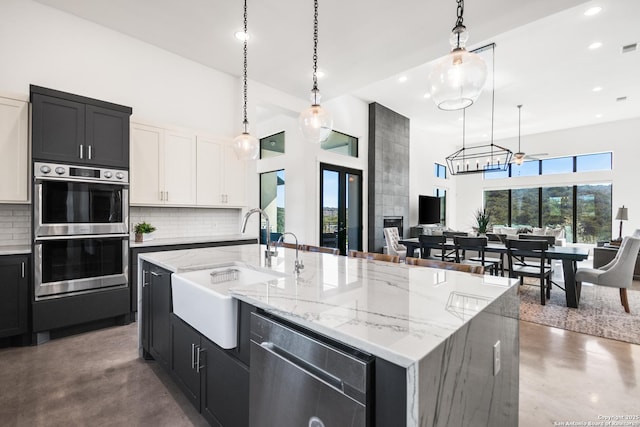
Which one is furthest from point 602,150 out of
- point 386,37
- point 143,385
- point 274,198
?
point 143,385

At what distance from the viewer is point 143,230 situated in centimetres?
358

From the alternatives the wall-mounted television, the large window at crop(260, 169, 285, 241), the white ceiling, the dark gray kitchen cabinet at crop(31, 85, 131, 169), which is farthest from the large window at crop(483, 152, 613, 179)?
the dark gray kitchen cabinet at crop(31, 85, 131, 169)

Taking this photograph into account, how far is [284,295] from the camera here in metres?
1.27

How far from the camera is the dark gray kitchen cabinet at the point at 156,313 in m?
2.02

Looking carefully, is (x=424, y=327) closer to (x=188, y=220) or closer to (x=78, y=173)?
(x=78, y=173)

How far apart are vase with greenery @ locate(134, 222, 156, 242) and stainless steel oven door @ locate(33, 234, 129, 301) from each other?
12.8 inches

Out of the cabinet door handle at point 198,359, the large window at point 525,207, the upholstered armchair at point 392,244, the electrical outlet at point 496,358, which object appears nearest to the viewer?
the electrical outlet at point 496,358

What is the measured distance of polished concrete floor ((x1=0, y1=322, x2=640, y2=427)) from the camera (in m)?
1.84

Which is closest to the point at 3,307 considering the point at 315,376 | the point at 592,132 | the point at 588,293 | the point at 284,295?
the point at 284,295

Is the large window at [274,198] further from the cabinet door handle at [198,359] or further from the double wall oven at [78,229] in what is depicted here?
the cabinet door handle at [198,359]

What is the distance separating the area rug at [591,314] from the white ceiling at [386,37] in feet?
11.2

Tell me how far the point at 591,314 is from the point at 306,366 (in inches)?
173

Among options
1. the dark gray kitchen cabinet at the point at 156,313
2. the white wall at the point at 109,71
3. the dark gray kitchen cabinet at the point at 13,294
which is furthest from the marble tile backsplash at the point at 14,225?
the dark gray kitchen cabinet at the point at 156,313

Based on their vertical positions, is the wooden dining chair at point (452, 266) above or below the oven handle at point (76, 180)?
below
